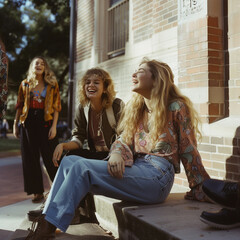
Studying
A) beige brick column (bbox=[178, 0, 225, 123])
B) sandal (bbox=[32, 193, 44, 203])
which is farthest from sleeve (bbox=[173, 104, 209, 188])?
sandal (bbox=[32, 193, 44, 203])

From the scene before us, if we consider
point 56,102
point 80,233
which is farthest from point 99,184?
point 56,102

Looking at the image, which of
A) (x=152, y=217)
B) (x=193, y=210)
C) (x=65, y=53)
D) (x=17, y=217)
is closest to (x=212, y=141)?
(x=193, y=210)

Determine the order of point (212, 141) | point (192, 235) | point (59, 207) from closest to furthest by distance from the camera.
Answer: point (192, 235)
point (59, 207)
point (212, 141)

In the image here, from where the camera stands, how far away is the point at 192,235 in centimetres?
201

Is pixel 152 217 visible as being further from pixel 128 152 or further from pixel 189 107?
pixel 189 107

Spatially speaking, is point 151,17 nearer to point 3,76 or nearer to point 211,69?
point 211,69

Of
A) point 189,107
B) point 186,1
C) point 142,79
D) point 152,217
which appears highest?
point 186,1

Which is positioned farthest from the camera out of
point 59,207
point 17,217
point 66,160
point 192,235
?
point 17,217

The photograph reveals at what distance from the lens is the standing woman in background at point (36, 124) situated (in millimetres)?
4395

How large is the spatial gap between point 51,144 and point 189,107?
2.24 m

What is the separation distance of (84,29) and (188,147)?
5.96 meters

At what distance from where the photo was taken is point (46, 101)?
446cm

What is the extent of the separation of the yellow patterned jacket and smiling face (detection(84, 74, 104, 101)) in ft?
3.94

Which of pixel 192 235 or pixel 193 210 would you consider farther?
pixel 193 210
